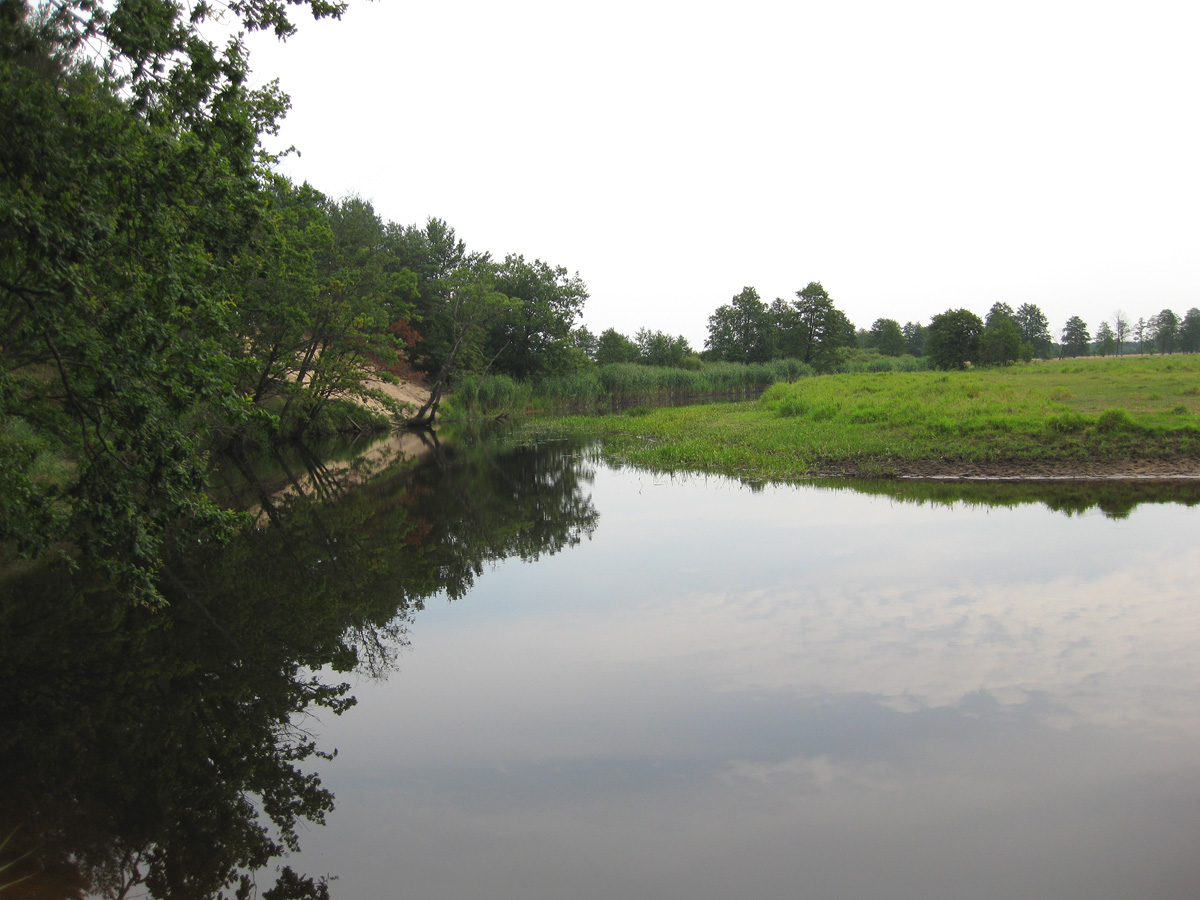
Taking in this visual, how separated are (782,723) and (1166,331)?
111 m

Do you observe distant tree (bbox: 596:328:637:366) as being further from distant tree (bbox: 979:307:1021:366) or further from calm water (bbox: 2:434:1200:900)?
calm water (bbox: 2:434:1200:900)

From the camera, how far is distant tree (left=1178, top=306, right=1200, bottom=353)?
86.6m

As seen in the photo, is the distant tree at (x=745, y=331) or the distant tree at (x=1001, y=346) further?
the distant tree at (x=745, y=331)

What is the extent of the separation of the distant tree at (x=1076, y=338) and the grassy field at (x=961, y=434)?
9096 cm

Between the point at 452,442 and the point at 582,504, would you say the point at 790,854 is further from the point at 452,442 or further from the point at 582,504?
the point at 452,442

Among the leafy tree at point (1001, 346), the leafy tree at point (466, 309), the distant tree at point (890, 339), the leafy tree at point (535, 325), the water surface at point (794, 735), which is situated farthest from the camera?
the distant tree at point (890, 339)

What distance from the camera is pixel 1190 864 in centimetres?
406

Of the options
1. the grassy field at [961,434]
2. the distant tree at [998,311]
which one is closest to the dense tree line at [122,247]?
the grassy field at [961,434]

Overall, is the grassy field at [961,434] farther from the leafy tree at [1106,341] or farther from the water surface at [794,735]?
the leafy tree at [1106,341]

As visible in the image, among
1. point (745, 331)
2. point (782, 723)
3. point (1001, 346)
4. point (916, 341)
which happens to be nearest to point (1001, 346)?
point (1001, 346)

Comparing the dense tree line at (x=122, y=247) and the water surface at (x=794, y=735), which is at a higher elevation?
the dense tree line at (x=122, y=247)

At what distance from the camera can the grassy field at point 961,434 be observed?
52.3 feet

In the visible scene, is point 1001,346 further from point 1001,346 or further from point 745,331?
point 745,331

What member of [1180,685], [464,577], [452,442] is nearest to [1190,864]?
[1180,685]
